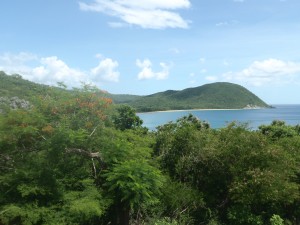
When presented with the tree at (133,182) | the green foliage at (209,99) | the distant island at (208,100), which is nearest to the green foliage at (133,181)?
the tree at (133,182)

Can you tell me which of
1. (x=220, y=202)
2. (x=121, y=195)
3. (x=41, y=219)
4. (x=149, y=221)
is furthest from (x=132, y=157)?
(x=220, y=202)

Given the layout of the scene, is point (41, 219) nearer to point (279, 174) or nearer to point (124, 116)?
point (279, 174)

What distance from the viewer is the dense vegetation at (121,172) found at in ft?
38.0

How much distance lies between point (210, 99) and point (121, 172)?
152754mm

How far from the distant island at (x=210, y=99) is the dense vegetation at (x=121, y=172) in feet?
396

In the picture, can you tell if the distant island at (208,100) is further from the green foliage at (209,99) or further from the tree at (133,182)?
the tree at (133,182)

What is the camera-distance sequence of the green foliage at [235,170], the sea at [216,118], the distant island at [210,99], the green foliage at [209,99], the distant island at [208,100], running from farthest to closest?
the green foliage at [209,99] < the distant island at [210,99] < the distant island at [208,100] < the sea at [216,118] < the green foliage at [235,170]

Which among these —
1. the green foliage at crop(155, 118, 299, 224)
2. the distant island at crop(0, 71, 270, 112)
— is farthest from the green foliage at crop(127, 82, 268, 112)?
the green foliage at crop(155, 118, 299, 224)

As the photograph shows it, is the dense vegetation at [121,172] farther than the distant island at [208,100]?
No

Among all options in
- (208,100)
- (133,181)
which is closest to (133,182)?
(133,181)

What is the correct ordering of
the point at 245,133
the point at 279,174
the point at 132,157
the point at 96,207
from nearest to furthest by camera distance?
the point at 96,207 → the point at 132,157 → the point at 279,174 → the point at 245,133

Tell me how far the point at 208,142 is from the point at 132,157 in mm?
4715

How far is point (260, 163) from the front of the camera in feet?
47.4

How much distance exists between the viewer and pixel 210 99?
162m
